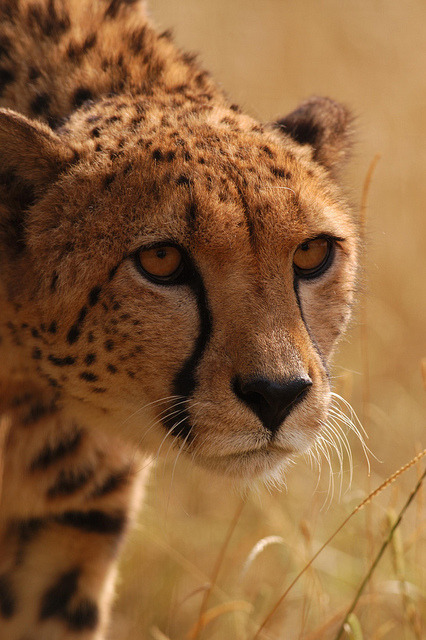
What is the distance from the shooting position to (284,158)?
202 centimetres

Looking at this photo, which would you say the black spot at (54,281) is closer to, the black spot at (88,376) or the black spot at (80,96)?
the black spot at (88,376)

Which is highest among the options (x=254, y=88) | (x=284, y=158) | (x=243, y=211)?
(x=254, y=88)

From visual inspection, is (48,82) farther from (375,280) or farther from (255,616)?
(375,280)

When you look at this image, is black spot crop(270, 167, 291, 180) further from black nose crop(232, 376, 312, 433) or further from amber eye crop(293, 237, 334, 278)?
black nose crop(232, 376, 312, 433)

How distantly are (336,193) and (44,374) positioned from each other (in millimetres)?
807

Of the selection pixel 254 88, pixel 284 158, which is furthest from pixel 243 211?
pixel 254 88

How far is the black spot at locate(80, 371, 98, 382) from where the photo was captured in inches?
76.6

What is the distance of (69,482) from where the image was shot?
2.37m

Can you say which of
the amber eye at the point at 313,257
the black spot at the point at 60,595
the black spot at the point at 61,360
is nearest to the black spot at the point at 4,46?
the black spot at the point at 61,360

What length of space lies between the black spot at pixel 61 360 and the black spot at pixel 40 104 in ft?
2.05

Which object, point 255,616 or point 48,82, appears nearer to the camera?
point 48,82

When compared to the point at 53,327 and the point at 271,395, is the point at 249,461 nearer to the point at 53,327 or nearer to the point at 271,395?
the point at 271,395

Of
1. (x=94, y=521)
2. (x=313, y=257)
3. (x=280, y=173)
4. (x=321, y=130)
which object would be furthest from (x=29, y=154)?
(x=94, y=521)

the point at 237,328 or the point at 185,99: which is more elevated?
the point at 185,99
